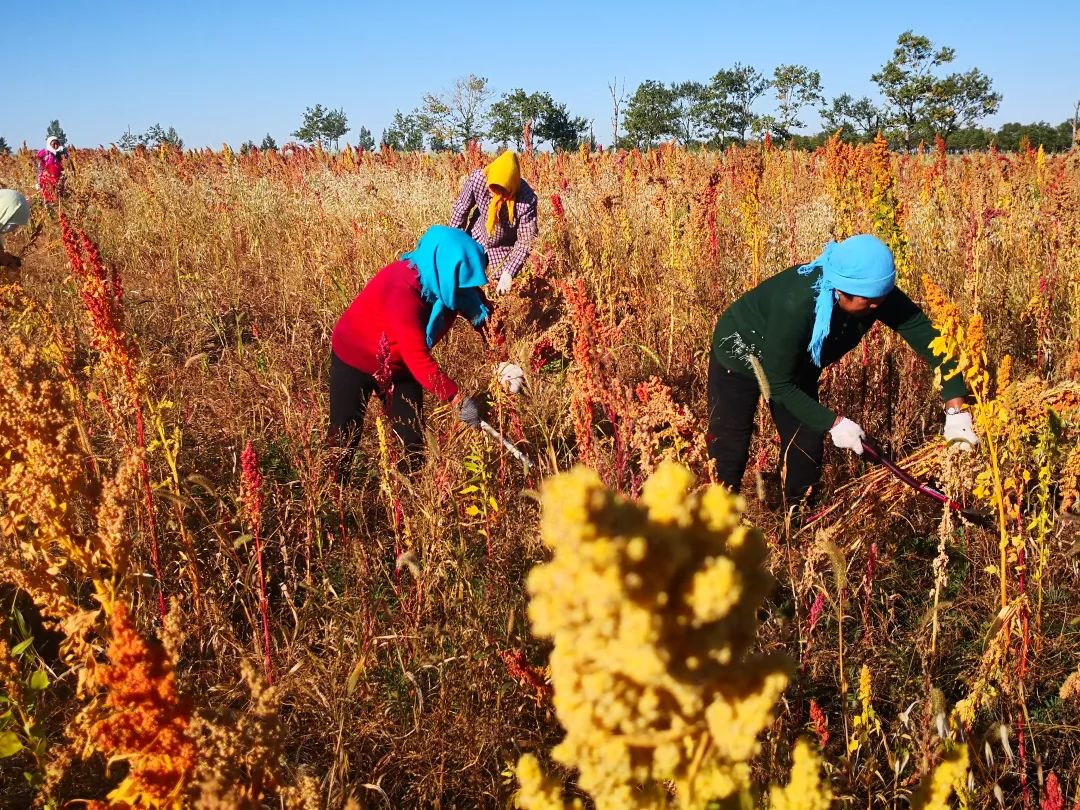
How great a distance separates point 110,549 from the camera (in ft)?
4.70

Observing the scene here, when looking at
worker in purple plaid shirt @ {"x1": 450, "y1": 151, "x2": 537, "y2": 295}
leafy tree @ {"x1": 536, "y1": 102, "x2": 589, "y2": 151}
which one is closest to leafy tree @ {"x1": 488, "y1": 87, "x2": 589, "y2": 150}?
leafy tree @ {"x1": 536, "y1": 102, "x2": 589, "y2": 151}

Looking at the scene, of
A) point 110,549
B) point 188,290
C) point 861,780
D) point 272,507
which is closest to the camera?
point 110,549

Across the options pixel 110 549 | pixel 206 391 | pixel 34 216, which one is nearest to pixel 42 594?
pixel 110 549

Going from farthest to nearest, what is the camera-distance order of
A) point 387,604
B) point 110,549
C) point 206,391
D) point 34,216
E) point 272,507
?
point 34,216
point 206,391
point 272,507
point 387,604
point 110,549

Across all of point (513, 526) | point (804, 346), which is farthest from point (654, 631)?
point (804, 346)

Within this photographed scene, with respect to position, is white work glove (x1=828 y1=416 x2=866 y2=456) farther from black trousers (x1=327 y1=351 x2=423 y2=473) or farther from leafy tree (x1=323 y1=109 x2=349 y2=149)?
leafy tree (x1=323 y1=109 x2=349 y2=149)

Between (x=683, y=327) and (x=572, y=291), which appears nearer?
(x=572, y=291)

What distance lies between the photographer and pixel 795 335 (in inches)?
109

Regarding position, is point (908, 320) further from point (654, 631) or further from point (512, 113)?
point (512, 113)

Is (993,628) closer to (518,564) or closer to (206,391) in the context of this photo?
(518,564)

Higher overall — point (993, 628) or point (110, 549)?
point (110, 549)

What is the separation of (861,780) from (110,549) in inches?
67.6

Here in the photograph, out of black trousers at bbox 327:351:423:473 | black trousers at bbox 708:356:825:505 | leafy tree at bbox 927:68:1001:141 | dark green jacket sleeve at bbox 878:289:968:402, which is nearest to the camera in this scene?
dark green jacket sleeve at bbox 878:289:968:402

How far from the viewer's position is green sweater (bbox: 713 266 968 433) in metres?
2.77
